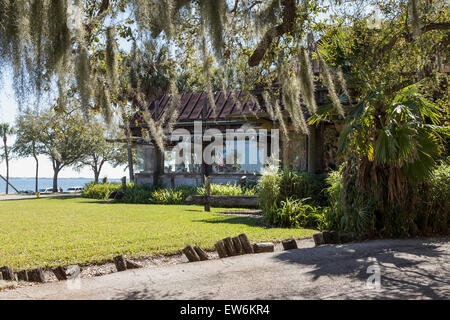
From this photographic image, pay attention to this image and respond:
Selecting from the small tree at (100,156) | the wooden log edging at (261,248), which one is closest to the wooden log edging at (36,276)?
the wooden log edging at (261,248)

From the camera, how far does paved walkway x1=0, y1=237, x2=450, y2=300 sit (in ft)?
13.0

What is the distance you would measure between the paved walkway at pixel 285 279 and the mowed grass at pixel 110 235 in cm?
128

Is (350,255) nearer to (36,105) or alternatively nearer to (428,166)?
(428,166)

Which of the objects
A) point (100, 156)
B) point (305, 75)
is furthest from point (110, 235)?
point (100, 156)

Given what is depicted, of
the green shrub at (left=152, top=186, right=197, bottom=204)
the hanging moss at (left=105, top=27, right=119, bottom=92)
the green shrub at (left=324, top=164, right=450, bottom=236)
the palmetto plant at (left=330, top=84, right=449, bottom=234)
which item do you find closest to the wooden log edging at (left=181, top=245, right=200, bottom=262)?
the hanging moss at (left=105, top=27, right=119, bottom=92)

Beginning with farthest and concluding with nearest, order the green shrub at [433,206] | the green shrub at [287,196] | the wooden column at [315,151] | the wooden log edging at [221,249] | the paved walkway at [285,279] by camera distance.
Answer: the wooden column at [315,151]
the green shrub at [287,196]
the green shrub at [433,206]
the wooden log edging at [221,249]
the paved walkway at [285,279]

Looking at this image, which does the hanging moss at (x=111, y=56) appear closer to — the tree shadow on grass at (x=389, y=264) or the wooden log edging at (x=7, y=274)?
the wooden log edging at (x=7, y=274)

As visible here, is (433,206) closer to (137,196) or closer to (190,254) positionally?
(190,254)

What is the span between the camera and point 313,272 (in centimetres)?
480

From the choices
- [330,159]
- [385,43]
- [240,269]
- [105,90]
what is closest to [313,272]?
[240,269]

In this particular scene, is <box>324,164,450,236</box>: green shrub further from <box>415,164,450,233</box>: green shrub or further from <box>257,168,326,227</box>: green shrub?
<box>257,168,326,227</box>: green shrub

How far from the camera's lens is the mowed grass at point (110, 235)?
6012 millimetres

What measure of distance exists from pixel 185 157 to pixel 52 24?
59.7 feet
